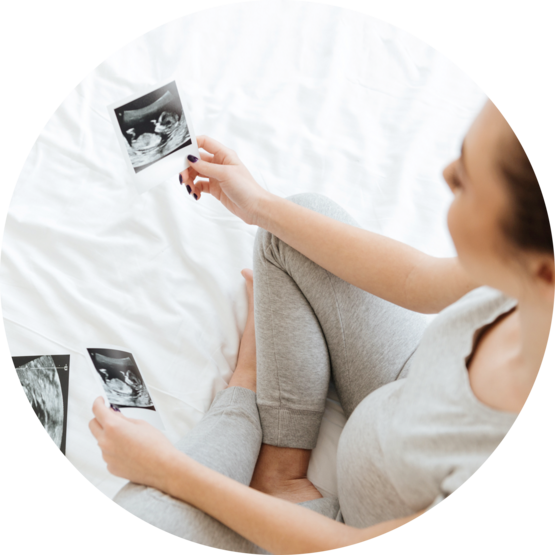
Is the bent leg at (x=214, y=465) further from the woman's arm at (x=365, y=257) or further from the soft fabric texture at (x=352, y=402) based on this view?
the woman's arm at (x=365, y=257)

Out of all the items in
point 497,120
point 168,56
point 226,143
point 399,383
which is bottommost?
point 399,383

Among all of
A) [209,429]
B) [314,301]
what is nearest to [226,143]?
[314,301]

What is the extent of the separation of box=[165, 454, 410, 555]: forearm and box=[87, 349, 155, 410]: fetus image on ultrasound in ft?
0.52

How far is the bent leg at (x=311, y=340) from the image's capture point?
0.73 m

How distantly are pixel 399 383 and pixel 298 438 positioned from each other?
253 mm

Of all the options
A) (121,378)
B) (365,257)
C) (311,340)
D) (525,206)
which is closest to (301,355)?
(311,340)

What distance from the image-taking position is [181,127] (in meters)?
0.85

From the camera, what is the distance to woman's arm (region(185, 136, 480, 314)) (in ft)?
2.24

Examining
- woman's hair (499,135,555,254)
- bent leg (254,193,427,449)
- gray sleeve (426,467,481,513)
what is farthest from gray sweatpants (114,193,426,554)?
woman's hair (499,135,555,254)

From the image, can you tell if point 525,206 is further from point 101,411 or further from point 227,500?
point 101,411

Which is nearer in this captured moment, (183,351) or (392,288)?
(392,288)

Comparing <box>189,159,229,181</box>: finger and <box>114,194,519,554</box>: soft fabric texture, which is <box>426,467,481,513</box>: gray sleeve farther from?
<box>189,159,229,181</box>: finger

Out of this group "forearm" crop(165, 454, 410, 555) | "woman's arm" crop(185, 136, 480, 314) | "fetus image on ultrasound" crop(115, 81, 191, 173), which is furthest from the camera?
"fetus image on ultrasound" crop(115, 81, 191, 173)

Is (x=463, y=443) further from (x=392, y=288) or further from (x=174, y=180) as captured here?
(x=174, y=180)
